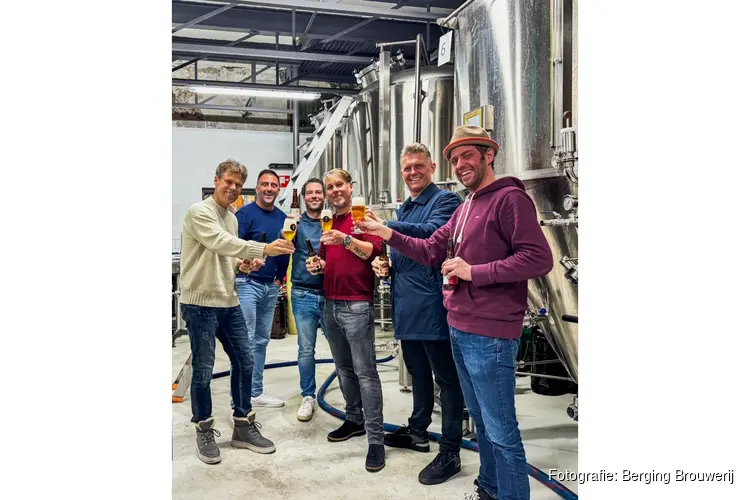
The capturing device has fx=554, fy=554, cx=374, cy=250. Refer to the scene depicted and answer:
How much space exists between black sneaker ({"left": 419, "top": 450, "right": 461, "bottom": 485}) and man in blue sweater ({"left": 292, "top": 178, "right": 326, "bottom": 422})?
3.20 ft

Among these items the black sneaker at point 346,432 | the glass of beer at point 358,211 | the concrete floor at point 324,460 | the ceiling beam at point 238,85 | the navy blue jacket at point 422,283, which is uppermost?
the ceiling beam at point 238,85

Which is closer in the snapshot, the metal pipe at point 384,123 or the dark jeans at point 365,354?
the dark jeans at point 365,354

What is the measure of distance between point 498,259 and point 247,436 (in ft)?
5.63

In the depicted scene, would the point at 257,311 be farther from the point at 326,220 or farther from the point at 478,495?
the point at 478,495

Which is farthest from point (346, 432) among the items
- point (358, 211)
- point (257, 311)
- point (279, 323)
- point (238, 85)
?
point (238, 85)

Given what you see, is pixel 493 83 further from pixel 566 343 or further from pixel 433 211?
pixel 566 343

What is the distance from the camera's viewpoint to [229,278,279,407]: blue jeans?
320 centimetres

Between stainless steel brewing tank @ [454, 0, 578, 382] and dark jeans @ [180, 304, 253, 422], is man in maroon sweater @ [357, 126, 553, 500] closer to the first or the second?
stainless steel brewing tank @ [454, 0, 578, 382]

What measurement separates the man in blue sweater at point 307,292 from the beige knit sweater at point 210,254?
1.90ft

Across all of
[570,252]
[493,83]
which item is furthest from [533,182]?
[493,83]

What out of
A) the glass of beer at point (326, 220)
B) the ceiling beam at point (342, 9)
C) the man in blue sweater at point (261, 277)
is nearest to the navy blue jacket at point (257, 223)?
the man in blue sweater at point (261, 277)

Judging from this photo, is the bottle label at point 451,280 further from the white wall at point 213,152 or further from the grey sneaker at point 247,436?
the white wall at point 213,152

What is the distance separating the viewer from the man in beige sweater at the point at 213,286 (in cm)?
243

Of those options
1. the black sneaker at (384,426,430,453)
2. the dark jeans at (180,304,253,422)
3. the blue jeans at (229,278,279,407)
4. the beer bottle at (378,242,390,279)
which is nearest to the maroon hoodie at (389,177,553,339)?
the beer bottle at (378,242,390,279)
